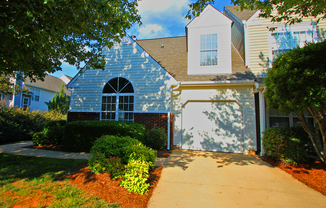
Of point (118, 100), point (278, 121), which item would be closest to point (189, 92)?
point (118, 100)

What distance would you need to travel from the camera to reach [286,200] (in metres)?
3.96

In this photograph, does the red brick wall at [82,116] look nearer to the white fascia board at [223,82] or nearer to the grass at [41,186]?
the grass at [41,186]

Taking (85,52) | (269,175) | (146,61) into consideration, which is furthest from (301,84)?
(85,52)

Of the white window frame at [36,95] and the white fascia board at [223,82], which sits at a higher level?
the white window frame at [36,95]

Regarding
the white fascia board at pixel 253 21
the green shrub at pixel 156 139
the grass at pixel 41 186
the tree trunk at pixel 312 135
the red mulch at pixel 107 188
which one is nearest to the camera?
the grass at pixel 41 186

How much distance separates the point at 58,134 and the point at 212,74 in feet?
27.7

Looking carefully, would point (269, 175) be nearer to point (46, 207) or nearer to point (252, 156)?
point (252, 156)

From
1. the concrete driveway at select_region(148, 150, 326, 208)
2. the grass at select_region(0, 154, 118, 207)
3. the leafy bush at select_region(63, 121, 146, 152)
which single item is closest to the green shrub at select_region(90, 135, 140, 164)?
the grass at select_region(0, 154, 118, 207)

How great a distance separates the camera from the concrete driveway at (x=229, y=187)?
3.82m

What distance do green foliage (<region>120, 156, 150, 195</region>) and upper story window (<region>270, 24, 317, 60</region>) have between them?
7.96 meters

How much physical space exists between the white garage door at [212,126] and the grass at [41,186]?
17.0ft

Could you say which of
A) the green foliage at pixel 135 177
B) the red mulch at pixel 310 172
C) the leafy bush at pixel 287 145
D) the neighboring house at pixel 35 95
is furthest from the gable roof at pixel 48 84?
the red mulch at pixel 310 172

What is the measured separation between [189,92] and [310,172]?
18.1 feet

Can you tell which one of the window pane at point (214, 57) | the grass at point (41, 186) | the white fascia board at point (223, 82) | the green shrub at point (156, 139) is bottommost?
the grass at point (41, 186)
